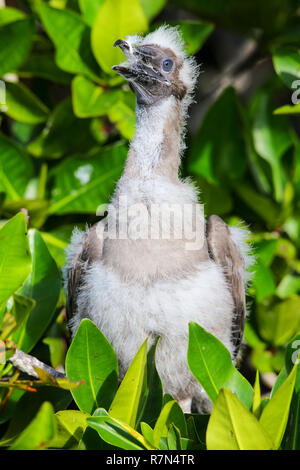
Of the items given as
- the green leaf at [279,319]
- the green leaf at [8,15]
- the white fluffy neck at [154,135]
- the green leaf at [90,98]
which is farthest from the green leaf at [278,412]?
the green leaf at [8,15]

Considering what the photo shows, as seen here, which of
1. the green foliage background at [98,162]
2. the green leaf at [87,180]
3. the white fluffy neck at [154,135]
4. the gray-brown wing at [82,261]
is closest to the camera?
the green foliage background at [98,162]

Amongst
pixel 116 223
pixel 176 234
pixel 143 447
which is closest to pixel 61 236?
pixel 116 223

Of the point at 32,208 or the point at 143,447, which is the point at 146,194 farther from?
the point at 143,447

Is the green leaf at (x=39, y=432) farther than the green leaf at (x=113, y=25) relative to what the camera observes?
No

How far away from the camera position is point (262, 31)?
3.12m

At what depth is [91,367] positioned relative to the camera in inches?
65.5

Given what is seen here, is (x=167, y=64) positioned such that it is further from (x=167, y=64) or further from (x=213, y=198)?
(x=213, y=198)

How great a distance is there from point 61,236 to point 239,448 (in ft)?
5.00

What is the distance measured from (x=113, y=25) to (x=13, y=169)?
2.64 ft

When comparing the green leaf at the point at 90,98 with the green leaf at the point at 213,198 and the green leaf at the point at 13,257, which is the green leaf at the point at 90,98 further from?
the green leaf at the point at 13,257

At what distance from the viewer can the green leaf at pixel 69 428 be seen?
1487 millimetres

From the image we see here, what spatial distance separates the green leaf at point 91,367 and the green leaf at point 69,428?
11cm

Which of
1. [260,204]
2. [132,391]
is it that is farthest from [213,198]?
[132,391]

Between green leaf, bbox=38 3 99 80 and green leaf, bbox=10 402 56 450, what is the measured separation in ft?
5.69
